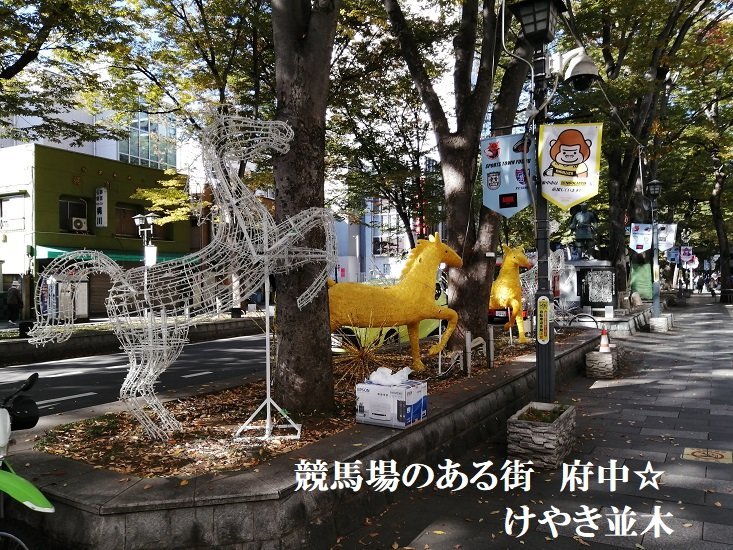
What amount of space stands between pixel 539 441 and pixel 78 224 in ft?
82.3

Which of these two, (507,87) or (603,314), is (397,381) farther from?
(603,314)

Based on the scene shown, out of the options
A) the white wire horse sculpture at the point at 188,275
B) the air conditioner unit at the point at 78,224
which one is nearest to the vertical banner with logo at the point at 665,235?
the white wire horse sculpture at the point at 188,275

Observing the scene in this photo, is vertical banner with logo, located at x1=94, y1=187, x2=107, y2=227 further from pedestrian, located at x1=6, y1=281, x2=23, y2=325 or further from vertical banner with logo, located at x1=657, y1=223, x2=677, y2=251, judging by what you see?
vertical banner with logo, located at x1=657, y1=223, x2=677, y2=251

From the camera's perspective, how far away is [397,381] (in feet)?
17.3

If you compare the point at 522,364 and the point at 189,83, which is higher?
the point at 189,83

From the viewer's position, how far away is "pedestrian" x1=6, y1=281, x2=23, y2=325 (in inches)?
826

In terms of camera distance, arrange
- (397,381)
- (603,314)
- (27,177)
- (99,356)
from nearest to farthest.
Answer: (397,381)
(99,356)
(603,314)
(27,177)

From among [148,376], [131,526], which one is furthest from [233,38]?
[131,526]

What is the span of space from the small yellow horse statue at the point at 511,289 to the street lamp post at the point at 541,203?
18.6ft

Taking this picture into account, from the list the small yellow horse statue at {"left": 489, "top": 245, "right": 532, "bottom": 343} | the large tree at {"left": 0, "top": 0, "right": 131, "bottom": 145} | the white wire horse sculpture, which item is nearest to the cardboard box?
the white wire horse sculpture

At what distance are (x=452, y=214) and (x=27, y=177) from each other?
21.1 meters

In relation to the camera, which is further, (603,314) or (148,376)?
(603,314)

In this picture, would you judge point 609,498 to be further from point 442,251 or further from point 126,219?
point 126,219

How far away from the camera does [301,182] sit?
5.80 meters
